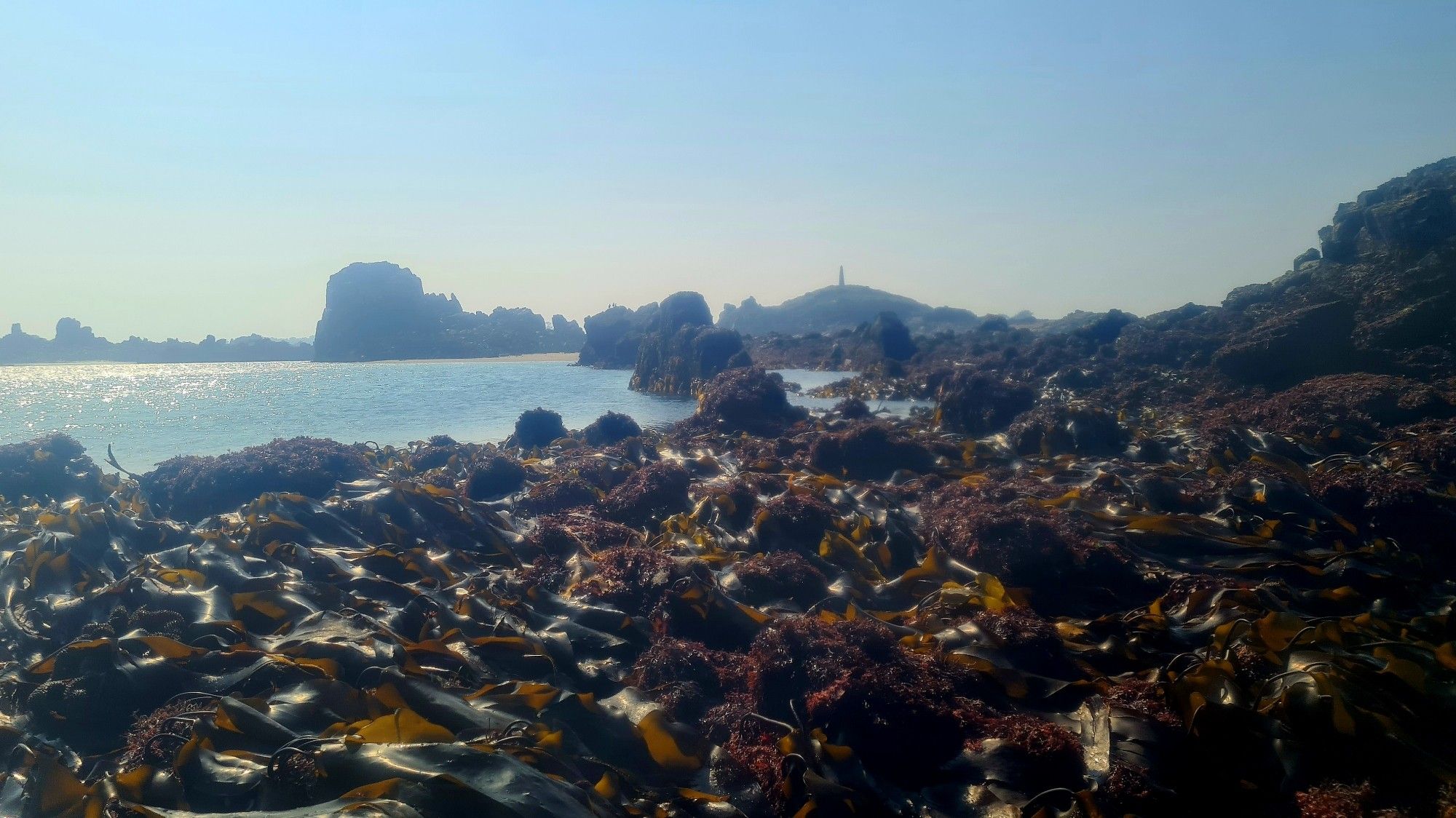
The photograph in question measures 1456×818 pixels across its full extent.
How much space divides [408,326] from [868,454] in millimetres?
47628

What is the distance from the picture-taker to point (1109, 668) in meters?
2.86

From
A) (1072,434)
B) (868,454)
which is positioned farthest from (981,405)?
(868,454)

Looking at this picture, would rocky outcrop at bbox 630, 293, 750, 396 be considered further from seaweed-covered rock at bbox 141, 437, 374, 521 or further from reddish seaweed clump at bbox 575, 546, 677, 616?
reddish seaweed clump at bbox 575, 546, 677, 616

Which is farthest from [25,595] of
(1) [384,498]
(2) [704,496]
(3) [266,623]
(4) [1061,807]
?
(4) [1061,807]

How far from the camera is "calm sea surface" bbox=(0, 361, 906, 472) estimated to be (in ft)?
34.5

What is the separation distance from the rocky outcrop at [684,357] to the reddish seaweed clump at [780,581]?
12.8m

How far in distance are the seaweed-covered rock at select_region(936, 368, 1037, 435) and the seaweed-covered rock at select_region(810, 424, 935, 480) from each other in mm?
2207

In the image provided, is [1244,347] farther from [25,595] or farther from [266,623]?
[25,595]

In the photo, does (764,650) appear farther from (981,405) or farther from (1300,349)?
(1300,349)

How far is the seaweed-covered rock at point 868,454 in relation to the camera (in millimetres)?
6863

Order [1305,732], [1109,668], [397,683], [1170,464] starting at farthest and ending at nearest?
[1170,464]
[1109,668]
[397,683]
[1305,732]

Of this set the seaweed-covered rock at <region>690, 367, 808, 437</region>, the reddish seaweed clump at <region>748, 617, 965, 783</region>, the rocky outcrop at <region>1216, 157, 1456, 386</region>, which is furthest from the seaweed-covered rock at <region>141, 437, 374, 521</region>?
the rocky outcrop at <region>1216, 157, 1456, 386</region>

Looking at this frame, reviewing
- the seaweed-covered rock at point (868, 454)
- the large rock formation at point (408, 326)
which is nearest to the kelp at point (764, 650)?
the seaweed-covered rock at point (868, 454)

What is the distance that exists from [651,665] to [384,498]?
3251mm
